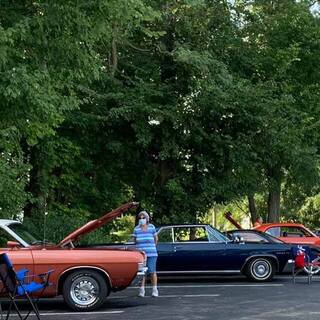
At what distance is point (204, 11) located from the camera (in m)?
22.3

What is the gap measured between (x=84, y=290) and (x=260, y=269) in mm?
6027

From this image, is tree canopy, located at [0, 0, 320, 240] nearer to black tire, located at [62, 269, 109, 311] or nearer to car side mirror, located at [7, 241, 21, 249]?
car side mirror, located at [7, 241, 21, 249]

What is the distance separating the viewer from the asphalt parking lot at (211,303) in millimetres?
9930

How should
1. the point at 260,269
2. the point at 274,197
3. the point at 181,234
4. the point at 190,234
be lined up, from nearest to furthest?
the point at 260,269 → the point at 181,234 → the point at 190,234 → the point at 274,197

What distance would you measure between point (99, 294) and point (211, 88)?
1050 cm

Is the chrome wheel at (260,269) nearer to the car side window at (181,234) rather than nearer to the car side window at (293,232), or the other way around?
the car side window at (181,234)

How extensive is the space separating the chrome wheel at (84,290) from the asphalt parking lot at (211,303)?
25cm

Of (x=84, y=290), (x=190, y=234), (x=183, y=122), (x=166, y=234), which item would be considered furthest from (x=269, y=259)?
(x=183, y=122)

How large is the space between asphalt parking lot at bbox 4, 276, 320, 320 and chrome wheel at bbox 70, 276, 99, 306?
249mm

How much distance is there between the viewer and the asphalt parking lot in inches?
391

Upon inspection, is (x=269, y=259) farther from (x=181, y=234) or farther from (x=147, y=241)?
(x=147, y=241)

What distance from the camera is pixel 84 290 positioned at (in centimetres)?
1055

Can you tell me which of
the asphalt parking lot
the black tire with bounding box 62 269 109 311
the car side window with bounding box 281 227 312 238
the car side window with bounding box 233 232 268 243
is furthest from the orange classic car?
the car side window with bounding box 281 227 312 238

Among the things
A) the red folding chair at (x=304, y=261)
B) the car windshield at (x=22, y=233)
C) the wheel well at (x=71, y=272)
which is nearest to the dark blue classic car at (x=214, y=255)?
the red folding chair at (x=304, y=261)
